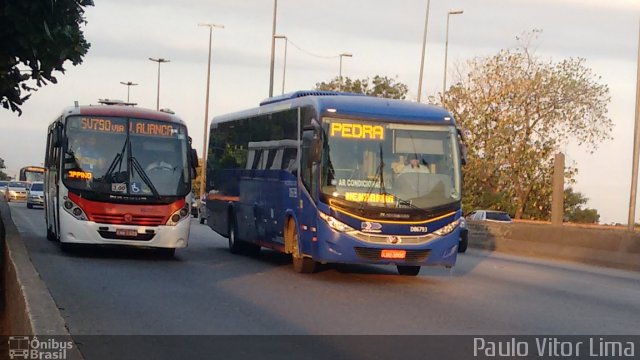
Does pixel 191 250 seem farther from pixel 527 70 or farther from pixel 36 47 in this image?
pixel 527 70

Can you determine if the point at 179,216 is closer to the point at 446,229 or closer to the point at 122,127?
the point at 122,127

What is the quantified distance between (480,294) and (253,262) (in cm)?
644

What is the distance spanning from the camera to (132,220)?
19.7 metres

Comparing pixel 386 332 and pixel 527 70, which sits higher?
pixel 527 70

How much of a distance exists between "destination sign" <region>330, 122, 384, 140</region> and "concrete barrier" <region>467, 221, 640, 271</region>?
11.2m

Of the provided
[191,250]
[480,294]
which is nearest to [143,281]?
[480,294]

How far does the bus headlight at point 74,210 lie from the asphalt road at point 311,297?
0.87m

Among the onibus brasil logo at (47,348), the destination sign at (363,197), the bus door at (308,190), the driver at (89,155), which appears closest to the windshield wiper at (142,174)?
the driver at (89,155)

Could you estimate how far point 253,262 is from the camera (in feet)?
69.2

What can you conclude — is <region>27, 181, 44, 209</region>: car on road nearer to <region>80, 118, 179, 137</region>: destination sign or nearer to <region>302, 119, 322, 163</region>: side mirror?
<region>80, 118, 179, 137</region>: destination sign

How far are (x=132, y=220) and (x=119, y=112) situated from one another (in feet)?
8.20

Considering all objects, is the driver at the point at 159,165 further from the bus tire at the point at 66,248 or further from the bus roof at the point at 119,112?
the bus tire at the point at 66,248

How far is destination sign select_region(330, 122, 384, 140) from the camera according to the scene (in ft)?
55.7

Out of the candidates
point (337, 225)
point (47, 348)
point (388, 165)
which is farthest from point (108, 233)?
point (47, 348)
